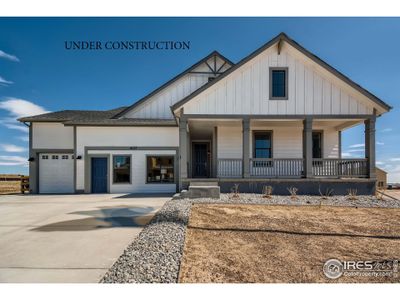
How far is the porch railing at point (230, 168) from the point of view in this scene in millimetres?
11758

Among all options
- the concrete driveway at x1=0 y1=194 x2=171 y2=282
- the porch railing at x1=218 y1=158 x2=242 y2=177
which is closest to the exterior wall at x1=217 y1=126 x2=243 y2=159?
the porch railing at x1=218 y1=158 x2=242 y2=177

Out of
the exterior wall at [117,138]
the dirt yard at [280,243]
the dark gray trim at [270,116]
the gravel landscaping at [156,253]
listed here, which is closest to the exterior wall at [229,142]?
the dark gray trim at [270,116]

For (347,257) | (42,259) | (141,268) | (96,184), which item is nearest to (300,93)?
(347,257)

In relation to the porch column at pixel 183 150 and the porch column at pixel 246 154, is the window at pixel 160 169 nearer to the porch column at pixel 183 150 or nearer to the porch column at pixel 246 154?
the porch column at pixel 183 150

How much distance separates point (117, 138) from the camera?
42.2ft

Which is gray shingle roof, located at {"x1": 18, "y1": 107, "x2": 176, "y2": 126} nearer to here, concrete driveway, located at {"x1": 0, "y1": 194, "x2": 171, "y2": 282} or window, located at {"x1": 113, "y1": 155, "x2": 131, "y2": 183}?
window, located at {"x1": 113, "y1": 155, "x2": 131, "y2": 183}

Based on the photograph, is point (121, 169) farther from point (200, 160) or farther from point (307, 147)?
point (307, 147)

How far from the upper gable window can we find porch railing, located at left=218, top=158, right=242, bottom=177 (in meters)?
3.83

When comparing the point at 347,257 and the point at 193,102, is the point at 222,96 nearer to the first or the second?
the point at 193,102

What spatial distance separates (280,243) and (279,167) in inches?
303

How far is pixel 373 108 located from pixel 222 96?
24.3ft

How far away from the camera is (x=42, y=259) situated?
3686mm

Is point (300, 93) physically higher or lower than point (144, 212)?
higher

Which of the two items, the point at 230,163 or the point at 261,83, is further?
the point at 230,163
